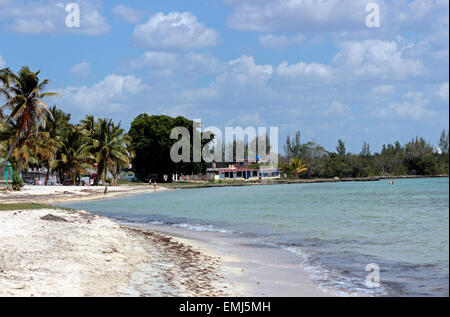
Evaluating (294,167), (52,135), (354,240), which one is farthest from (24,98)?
(294,167)

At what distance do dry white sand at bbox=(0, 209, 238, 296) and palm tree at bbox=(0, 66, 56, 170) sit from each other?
2314cm

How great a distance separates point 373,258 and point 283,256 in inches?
89.1

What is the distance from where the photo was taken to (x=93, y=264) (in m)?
9.05

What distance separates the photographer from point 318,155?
126125 millimetres

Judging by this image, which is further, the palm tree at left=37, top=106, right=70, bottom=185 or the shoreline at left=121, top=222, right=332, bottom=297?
the palm tree at left=37, top=106, right=70, bottom=185

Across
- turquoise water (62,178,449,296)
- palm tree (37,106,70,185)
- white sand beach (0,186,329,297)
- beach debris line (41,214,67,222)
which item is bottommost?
turquoise water (62,178,449,296)

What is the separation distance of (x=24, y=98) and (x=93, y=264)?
29.2 metres

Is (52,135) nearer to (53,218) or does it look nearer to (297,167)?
(53,218)

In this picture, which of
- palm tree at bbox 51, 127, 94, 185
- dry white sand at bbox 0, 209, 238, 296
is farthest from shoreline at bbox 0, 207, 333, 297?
palm tree at bbox 51, 127, 94, 185

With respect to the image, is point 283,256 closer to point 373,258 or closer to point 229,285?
point 373,258

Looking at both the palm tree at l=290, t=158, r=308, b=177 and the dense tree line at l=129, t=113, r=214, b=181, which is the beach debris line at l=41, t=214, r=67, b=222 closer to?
the dense tree line at l=129, t=113, r=214, b=181

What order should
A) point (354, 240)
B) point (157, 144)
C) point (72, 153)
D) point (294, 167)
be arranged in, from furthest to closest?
point (294, 167) → point (157, 144) → point (72, 153) → point (354, 240)

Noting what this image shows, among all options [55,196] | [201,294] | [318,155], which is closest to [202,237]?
[201,294]

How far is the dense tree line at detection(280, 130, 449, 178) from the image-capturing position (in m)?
117
